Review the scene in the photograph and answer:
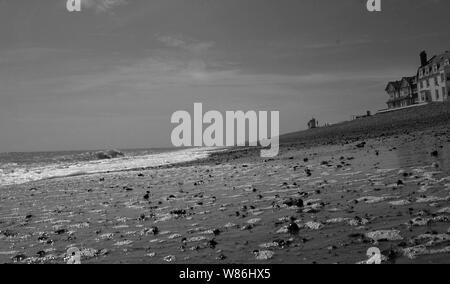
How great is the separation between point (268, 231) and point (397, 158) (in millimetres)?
14524

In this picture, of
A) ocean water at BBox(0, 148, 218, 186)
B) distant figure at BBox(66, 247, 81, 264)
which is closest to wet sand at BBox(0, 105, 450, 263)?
distant figure at BBox(66, 247, 81, 264)

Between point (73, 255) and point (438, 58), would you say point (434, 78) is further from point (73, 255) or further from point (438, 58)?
point (73, 255)

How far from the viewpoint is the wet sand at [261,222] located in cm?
830

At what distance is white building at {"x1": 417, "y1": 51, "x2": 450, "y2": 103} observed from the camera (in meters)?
93.4

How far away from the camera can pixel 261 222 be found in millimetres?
11242

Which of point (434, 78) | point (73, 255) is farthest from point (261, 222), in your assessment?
point (434, 78)

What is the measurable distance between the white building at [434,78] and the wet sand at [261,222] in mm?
86785

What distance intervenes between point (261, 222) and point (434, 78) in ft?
347

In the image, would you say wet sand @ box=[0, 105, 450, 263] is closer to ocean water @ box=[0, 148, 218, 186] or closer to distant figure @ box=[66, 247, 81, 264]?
distant figure @ box=[66, 247, 81, 264]

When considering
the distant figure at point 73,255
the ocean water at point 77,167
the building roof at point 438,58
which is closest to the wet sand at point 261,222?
the distant figure at point 73,255

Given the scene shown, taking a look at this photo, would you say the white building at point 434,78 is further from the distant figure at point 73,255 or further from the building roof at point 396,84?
the distant figure at point 73,255

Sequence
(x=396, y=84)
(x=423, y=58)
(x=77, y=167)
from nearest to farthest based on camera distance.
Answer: (x=77, y=167) → (x=423, y=58) → (x=396, y=84)

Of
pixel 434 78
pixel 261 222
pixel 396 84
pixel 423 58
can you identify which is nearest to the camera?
pixel 261 222
